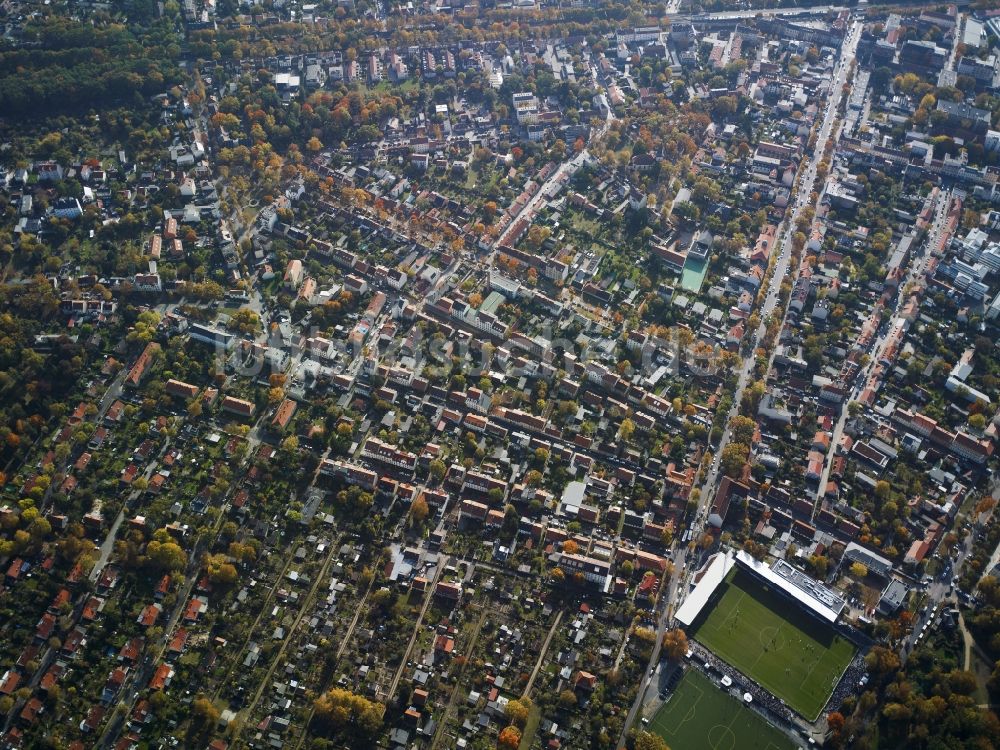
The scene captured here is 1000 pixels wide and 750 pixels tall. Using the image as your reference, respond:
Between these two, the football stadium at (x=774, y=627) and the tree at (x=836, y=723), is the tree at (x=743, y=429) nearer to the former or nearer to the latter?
the football stadium at (x=774, y=627)

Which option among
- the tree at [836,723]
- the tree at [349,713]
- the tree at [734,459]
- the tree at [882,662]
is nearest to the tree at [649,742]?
the tree at [836,723]

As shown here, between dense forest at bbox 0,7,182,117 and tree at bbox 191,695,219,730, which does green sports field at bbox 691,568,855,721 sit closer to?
tree at bbox 191,695,219,730

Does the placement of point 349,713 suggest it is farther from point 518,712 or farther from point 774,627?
point 774,627

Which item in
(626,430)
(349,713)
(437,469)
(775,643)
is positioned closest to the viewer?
(349,713)

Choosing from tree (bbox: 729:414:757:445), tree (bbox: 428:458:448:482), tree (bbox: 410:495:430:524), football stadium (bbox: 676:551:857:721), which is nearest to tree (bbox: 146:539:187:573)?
tree (bbox: 410:495:430:524)

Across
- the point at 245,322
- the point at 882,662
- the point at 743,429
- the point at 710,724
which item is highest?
the point at 245,322

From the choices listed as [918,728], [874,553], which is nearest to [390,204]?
[874,553]

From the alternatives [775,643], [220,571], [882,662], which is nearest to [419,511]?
[220,571]

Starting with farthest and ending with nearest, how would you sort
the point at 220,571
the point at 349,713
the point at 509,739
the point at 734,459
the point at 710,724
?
1. the point at 734,459
2. the point at 220,571
3. the point at 710,724
4. the point at 349,713
5. the point at 509,739
